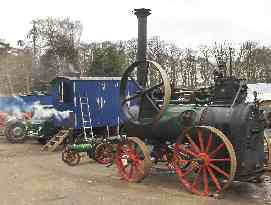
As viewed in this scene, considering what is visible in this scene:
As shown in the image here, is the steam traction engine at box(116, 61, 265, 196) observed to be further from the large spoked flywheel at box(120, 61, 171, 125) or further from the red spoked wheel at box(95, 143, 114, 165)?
the red spoked wheel at box(95, 143, 114, 165)

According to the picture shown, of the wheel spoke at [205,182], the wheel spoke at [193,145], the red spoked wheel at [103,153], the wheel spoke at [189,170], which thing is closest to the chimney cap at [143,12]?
the red spoked wheel at [103,153]

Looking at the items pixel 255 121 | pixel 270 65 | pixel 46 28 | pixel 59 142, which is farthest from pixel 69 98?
pixel 46 28

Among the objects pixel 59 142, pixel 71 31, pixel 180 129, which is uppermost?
pixel 71 31

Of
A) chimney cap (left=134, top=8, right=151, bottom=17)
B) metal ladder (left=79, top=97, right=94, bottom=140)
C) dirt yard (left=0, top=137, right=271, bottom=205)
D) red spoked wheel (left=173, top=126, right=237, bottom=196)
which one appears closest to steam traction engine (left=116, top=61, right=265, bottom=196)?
red spoked wheel (left=173, top=126, right=237, bottom=196)

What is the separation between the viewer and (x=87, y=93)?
1511 cm

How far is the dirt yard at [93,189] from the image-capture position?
718 centimetres

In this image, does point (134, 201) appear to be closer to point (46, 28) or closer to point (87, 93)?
point (87, 93)

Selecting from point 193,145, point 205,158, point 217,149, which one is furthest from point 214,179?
point 193,145

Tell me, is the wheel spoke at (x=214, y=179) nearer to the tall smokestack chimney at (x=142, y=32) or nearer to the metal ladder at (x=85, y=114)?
the tall smokestack chimney at (x=142, y=32)

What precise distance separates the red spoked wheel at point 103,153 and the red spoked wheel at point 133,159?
5.54ft

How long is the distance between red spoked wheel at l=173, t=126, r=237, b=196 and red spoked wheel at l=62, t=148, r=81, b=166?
3.77 meters

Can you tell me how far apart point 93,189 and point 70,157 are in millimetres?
3201

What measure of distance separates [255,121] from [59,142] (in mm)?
7733

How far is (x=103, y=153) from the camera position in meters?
11.1
